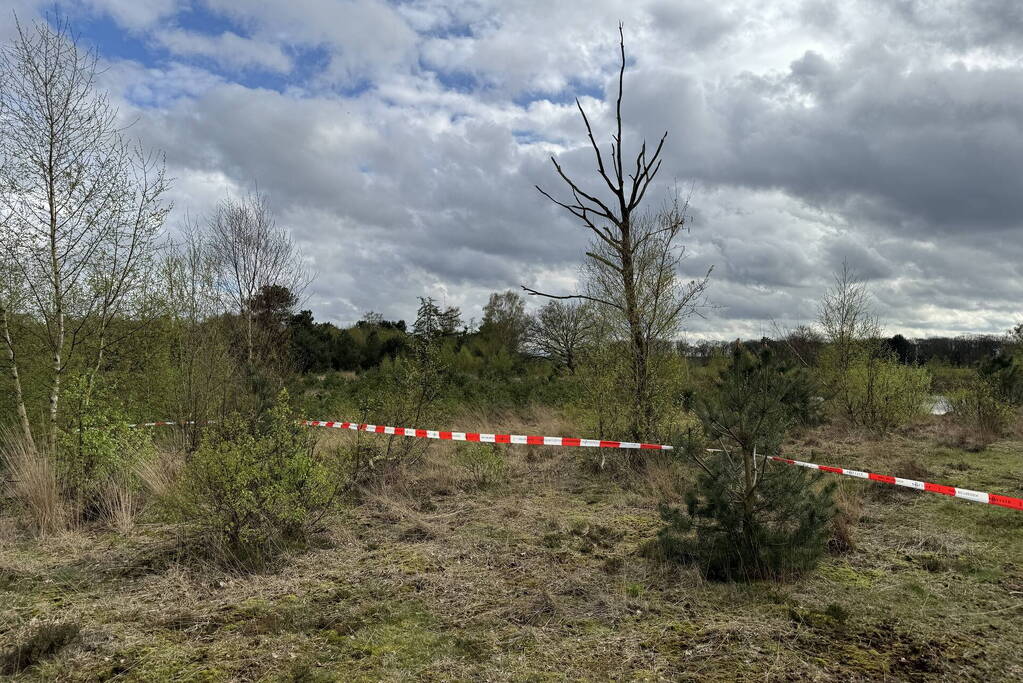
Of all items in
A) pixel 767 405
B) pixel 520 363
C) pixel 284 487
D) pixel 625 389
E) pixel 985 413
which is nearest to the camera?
pixel 767 405

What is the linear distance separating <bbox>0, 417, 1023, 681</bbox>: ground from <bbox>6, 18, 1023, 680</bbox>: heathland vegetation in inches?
0.9

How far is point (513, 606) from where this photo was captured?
4242 millimetres

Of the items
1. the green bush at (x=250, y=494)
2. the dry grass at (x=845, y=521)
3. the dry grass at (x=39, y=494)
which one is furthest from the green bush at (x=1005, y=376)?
the dry grass at (x=39, y=494)

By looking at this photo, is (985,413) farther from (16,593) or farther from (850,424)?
(16,593)

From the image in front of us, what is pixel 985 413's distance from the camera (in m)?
12.9

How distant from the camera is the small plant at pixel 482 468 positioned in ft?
27.8

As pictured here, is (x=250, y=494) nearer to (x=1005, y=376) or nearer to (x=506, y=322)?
(x=1005, y=376)

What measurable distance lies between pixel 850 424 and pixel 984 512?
26.9 feet

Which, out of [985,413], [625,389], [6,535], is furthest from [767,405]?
[985,413]

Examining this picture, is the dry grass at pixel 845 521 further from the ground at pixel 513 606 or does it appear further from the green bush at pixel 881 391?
the green bush at pixel 881 391

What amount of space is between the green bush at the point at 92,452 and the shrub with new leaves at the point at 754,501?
6.04 metres

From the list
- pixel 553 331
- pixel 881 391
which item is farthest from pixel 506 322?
pixel 881 391

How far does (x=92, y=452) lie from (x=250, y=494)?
131 inches

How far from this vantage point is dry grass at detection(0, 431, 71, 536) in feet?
21.1
